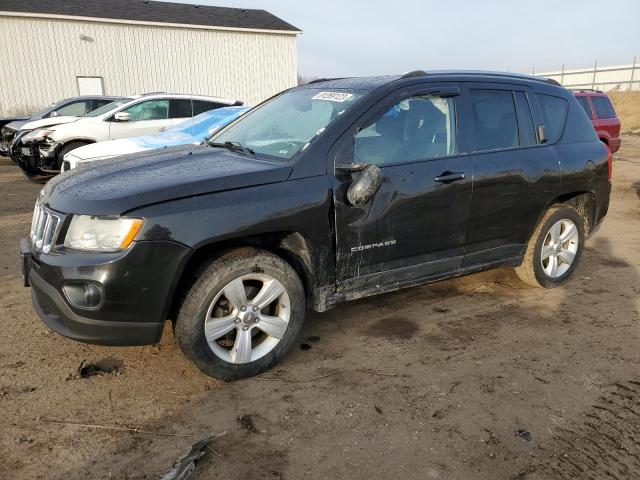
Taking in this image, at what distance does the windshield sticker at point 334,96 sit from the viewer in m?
3.54

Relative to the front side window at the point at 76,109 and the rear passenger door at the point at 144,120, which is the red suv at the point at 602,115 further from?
the front side window at the point at 76,109

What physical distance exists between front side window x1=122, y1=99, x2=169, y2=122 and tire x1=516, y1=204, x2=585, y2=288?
24.8 feet

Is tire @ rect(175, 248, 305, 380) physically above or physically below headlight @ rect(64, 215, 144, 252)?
below

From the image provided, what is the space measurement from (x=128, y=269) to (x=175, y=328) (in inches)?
19.5

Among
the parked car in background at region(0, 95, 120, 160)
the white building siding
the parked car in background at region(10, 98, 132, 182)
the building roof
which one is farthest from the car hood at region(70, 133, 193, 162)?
the building roof

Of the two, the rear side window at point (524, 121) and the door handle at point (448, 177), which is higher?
the rear side window at point (524, 121)

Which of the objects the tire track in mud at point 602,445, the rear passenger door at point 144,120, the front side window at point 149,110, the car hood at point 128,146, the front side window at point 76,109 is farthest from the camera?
the front side window at point 76,109

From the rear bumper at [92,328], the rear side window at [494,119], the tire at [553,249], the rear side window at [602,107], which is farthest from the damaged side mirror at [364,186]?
the rear side window at [602,107]

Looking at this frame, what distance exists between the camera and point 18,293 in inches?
171

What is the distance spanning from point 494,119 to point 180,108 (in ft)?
24.2

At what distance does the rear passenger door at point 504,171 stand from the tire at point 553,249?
19cm

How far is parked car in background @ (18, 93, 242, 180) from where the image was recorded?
8914 mm

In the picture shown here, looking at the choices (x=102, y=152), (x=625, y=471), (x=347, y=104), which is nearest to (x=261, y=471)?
(x=625, y=471)

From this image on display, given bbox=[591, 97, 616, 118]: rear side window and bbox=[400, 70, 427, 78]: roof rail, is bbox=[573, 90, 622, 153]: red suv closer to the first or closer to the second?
bbox=[591, 97, 616, 118]: rear side window
